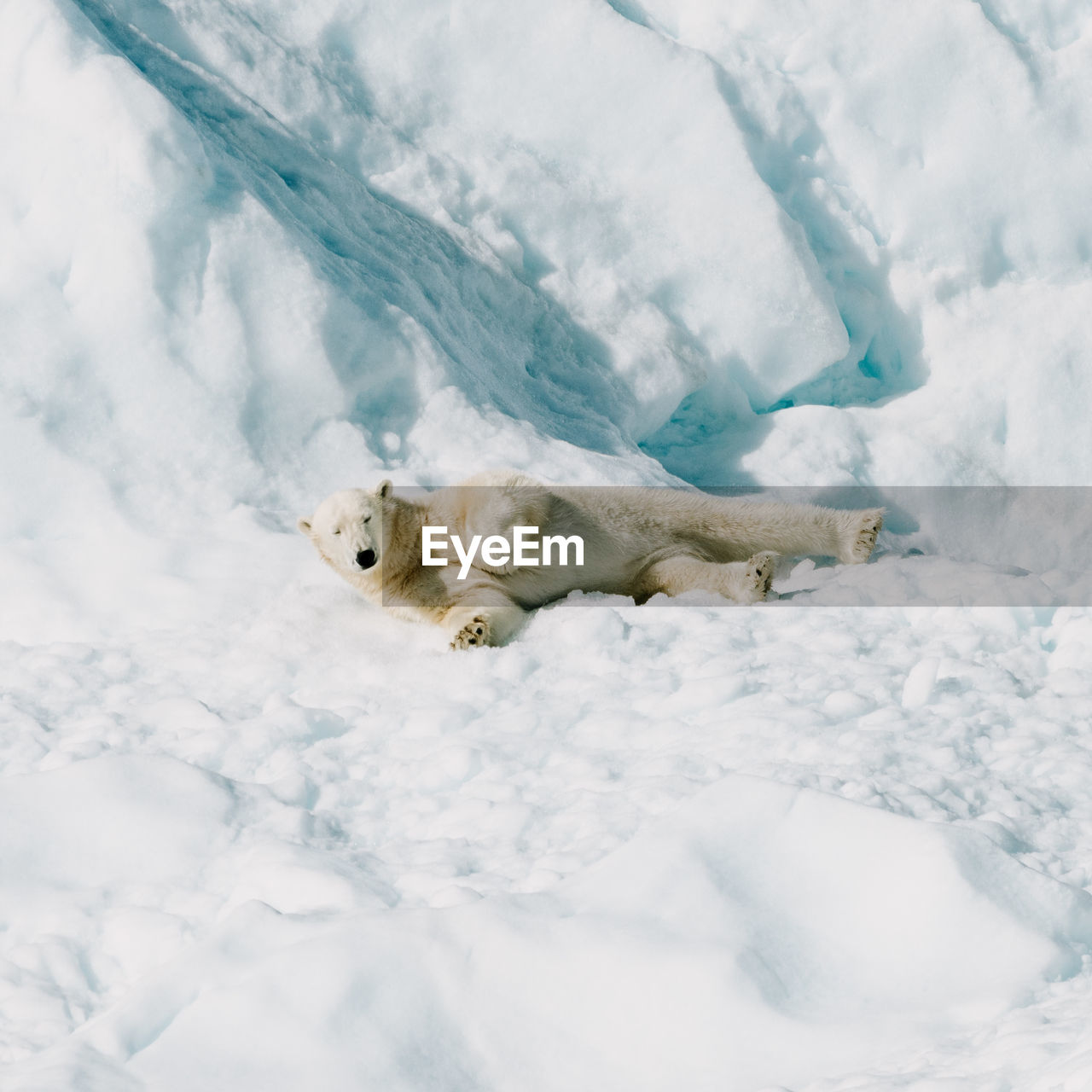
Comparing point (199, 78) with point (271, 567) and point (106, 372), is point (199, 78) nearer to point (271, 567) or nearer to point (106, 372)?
point (106, 372)

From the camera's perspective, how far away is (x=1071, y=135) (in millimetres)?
7094

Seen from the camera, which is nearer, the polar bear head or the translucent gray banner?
the polar bear head

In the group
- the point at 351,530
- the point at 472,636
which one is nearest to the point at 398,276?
the point at 351,530

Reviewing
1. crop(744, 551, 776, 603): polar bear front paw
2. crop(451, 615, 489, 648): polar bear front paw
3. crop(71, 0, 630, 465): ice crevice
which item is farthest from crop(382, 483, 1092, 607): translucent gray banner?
crop(71, 0, 630, 465): ice crevice

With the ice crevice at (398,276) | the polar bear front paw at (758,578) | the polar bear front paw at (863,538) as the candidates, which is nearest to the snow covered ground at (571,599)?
the ice crevice at (398,276)

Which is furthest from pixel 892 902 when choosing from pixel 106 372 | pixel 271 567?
pixel 106 372

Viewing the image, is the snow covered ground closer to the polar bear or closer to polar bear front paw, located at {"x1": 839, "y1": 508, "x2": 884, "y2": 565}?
the polar bear

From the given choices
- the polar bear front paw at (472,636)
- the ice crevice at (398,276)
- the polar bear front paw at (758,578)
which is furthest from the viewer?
the ice crevice at (398,276)

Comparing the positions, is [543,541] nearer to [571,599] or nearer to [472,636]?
[571,599]

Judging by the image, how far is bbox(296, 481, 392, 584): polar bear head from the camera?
13.2 ft

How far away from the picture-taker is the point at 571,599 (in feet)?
14.6

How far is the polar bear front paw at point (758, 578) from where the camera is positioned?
422 centimetres

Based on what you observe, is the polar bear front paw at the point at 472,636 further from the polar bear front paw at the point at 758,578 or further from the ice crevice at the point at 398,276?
the ice crevice at the point at 398,276

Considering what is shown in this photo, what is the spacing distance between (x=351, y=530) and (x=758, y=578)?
4.57 feet
